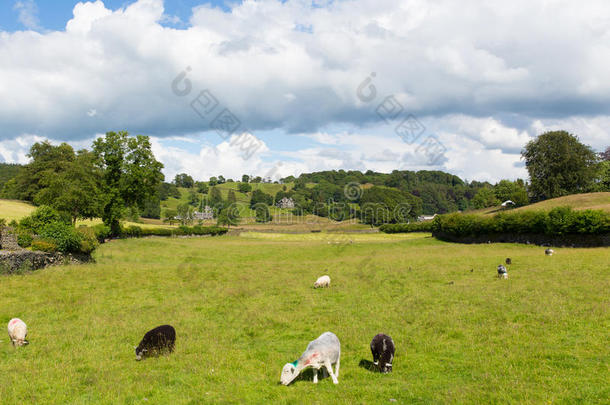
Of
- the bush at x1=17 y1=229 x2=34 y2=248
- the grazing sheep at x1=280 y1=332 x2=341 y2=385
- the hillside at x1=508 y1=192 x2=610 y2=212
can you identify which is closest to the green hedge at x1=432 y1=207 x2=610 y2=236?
the hillside at x1=508 y1=192 x2=610 y2=212

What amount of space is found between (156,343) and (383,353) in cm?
791

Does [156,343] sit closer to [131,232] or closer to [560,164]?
[131,232]

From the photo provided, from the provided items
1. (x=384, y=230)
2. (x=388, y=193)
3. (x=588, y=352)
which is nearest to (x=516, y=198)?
(x=384, y=230)

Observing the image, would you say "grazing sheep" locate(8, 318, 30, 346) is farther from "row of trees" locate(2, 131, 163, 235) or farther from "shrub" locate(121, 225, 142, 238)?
"shrub" locate(121, 225, 142, 238)

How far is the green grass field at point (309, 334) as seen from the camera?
941cm

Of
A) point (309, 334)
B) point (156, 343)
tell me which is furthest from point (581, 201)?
point (156, 343)

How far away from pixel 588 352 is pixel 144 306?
20478 millimetres

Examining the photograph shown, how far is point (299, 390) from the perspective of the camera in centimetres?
973

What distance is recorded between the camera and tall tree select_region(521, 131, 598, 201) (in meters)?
90.9

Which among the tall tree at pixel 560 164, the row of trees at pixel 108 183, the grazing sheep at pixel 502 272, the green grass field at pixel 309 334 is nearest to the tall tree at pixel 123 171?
the row of trees at pixel 108 183

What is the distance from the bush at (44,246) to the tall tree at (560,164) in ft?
347

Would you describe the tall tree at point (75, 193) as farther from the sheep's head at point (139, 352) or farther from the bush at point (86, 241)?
the sheep's head at point (139, 352)

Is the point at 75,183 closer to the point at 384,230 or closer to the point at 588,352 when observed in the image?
the point at 588,352

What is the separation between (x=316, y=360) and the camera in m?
10.4
